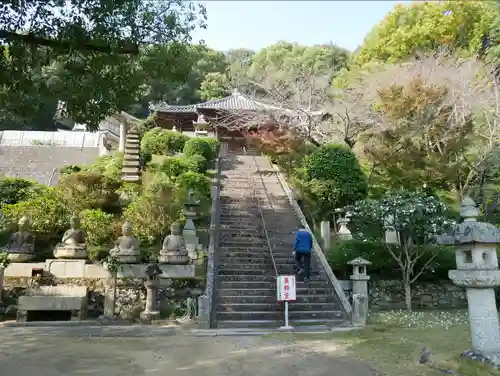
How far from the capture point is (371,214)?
11500 millimetres

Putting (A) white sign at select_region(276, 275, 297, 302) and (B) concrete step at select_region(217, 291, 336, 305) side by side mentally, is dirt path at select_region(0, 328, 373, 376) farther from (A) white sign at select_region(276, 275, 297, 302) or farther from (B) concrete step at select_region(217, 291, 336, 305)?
(B) concrete step at select_region(217, 291, 336, 305)

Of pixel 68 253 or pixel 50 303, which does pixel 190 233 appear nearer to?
pixel 68 253

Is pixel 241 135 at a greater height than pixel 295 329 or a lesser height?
greater

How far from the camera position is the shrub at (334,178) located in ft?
50.3

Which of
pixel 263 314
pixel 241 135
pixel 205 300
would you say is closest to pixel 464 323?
pixel 263 314

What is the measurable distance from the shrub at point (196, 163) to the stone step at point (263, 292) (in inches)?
392

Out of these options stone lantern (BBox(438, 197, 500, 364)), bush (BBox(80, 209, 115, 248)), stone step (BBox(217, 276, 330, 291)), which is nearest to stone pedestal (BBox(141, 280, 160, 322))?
stone step (BBox(217, 276, 330, 291))

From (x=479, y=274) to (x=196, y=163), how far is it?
1554 cm

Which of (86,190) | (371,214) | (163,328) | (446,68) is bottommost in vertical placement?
(163,328)

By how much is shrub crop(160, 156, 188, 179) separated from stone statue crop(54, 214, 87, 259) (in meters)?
7.25

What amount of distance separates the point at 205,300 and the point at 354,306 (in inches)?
137

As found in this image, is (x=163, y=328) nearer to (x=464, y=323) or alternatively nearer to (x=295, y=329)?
(x=295, y=329)

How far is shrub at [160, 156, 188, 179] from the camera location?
61.2 ft

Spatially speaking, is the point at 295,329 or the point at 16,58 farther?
the point at 295,329
